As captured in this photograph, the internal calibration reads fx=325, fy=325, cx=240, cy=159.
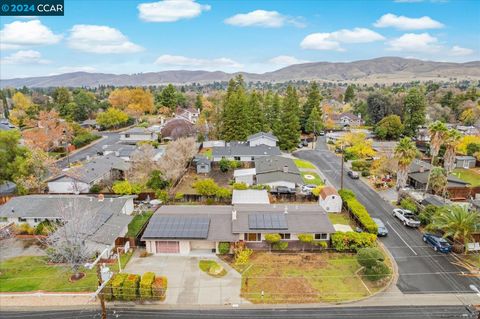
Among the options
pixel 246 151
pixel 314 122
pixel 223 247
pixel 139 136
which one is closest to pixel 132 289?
pixel 223 247

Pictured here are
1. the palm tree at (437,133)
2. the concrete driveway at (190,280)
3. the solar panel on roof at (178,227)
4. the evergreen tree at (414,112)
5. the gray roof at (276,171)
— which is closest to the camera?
the concrete driveway at (190,280)

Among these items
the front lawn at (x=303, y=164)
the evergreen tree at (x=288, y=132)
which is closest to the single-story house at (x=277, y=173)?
the front lawn at (x=303, y=164)

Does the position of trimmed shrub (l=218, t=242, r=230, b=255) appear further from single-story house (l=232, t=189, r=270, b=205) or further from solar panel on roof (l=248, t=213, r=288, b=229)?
single-story house (l=232, t=189, r=270, b=205)

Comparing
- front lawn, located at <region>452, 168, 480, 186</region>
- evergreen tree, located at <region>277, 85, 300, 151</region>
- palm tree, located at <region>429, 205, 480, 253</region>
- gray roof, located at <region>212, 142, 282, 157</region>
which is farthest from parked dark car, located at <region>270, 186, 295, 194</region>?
front lawn, located at <region>452, 168, 480, 186</region>

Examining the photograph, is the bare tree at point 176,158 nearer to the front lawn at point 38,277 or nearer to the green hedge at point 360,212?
the front lawn at point 38,277

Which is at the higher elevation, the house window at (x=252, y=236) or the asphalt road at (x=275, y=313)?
the house window at (x=252, y=236)

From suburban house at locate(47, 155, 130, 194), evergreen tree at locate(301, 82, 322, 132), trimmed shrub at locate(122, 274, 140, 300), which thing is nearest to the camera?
trimmed shrub at locate(122, 274, 140, 300)
